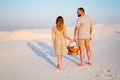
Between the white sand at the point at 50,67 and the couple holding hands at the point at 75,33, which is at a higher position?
the couple holding hands at the point at 75,33

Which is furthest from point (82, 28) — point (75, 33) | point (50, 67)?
point (50, 67)

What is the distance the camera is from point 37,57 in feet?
37.2

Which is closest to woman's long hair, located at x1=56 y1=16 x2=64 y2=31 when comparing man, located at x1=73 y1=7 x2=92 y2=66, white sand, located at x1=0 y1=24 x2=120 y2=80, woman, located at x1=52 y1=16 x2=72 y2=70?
woman, located at x1=52 y1=16 x2=72 y2=70

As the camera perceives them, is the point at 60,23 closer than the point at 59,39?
Yes

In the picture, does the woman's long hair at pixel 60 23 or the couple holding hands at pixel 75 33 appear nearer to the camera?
the woman's long hair at pixel 60 23

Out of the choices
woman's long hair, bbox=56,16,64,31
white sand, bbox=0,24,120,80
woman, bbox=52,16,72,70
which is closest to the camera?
white sand, bbox=0,24,120,80

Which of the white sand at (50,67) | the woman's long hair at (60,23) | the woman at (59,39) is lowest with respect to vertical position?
the white sand at (50,67)

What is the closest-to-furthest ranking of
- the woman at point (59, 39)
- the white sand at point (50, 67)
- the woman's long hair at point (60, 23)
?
the white sand at point (50, 67)
the woman's long hair at point (60, 23)
the woman at point (59, 39)

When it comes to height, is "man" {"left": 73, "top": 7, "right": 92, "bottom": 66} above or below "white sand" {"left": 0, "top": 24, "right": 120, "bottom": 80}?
above

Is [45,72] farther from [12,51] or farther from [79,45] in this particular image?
[12,51]

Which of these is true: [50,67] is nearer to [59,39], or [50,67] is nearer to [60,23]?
[59,39]

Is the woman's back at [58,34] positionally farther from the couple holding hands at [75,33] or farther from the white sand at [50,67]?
the white sand at [50,67]

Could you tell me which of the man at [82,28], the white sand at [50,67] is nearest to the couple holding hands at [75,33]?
the man at [82,28]

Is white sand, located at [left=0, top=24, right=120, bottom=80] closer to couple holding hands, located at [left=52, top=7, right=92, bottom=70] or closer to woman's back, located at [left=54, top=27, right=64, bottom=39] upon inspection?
couple holding hands, located at [left=52, top=7, right=92, bottom=70]
